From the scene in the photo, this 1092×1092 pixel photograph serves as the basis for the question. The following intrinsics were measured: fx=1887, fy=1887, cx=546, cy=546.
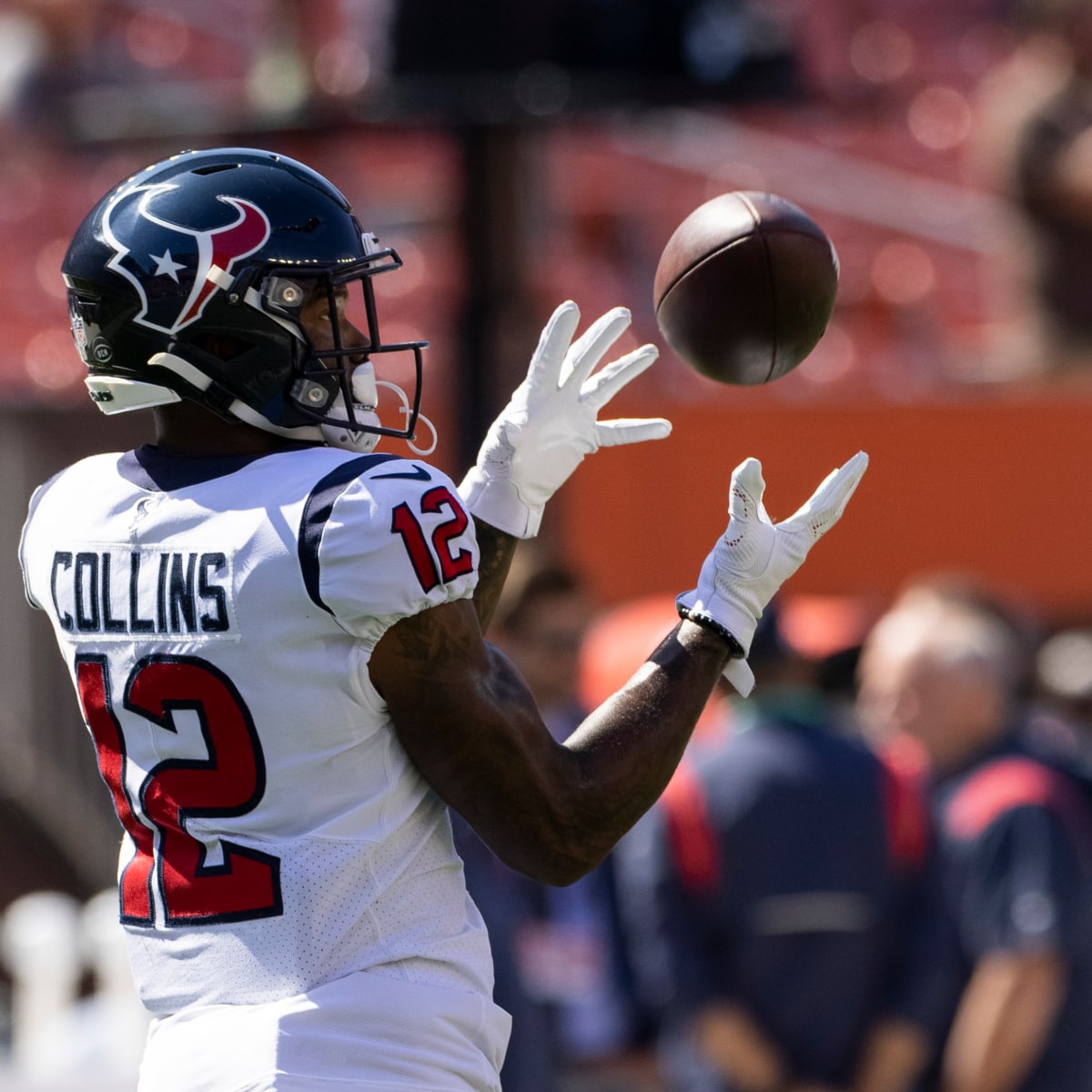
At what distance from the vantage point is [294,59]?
6.00 m

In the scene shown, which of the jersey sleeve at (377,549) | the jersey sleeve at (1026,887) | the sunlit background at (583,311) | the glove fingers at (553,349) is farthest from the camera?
the sunlit background at (583,311)

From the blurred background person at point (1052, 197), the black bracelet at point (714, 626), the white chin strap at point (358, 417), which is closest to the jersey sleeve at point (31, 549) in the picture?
the white chin strap at point (358, 417)

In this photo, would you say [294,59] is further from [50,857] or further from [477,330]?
[50,857]

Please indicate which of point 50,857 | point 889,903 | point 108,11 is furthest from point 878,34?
point 889,903

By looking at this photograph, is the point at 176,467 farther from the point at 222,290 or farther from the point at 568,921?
the point at 568,921

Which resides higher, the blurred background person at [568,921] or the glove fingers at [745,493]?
the glove fingers at [745,493]

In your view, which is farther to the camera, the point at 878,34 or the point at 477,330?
the point at 878,34

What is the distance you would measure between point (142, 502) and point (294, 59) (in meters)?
4.23

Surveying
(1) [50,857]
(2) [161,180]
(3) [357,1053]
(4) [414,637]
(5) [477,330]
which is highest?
(2) [161,180]

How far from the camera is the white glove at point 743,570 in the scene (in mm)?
2115

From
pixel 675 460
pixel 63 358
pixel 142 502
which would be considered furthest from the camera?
pixel 63 358

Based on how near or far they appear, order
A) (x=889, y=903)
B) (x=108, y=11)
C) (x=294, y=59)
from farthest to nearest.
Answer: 1. (x=108, y=11)
2. (x=294, y=59)
3. (x=889, y=903)

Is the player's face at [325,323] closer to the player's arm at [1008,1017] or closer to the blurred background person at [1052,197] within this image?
the player's arm at [1008,1017]

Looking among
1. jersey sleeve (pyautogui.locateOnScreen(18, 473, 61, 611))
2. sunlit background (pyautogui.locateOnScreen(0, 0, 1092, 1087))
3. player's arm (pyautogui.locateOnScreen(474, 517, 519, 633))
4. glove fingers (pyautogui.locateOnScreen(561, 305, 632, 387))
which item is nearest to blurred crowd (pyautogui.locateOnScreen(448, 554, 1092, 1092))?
sunlit background (pyautogui.locateOnScreen(0, 0, 1092, 1087))
